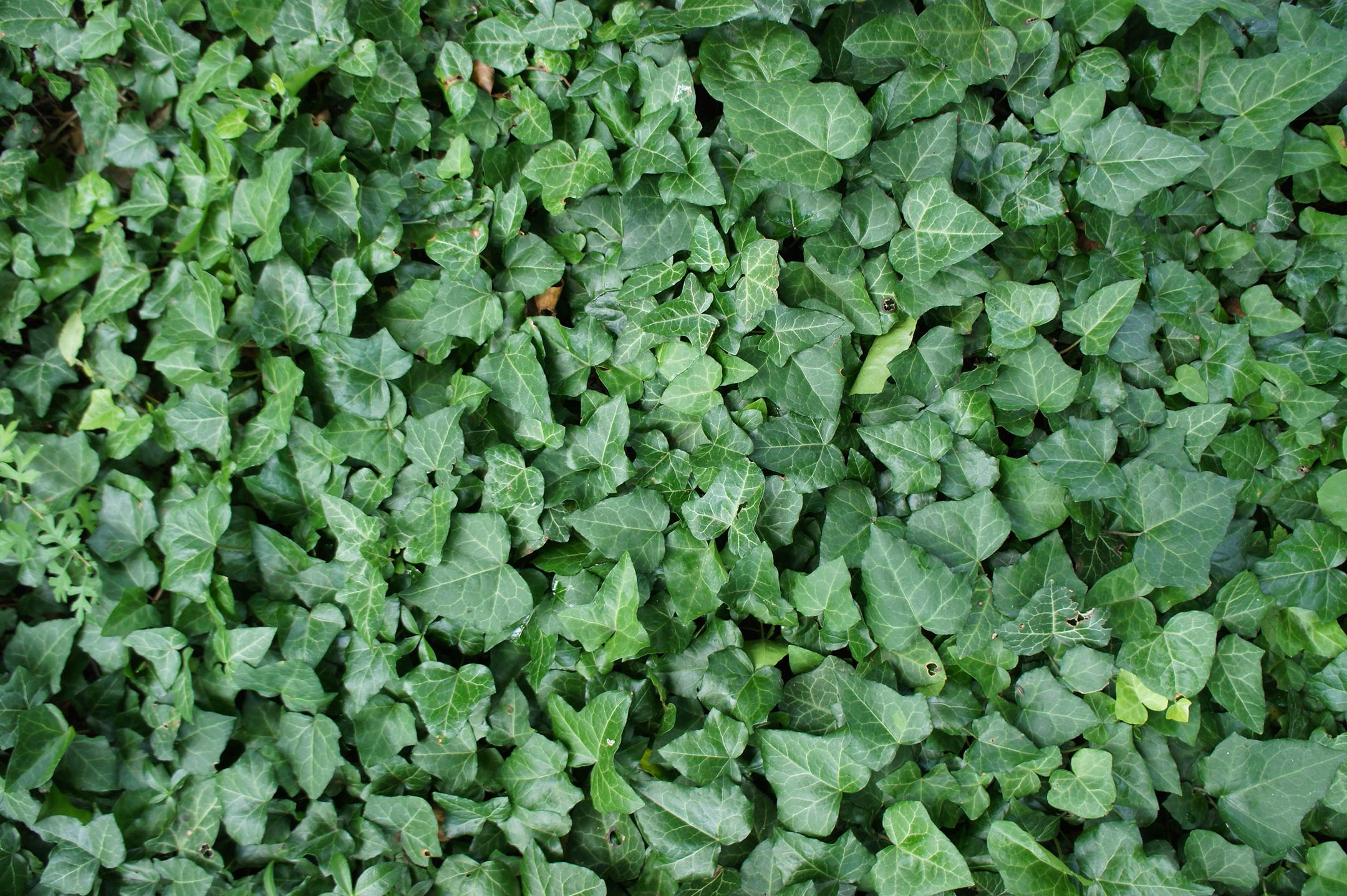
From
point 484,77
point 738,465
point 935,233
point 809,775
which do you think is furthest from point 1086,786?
point 484,77

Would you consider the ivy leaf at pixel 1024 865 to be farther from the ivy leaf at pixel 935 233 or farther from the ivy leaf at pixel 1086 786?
the ivy leaf at pixel 935 233

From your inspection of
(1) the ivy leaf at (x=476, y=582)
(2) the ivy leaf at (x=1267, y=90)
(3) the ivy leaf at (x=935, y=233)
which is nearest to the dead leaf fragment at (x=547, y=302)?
(1) the ivy leaf at (x=476, y=582)

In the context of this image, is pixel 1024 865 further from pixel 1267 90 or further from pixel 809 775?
pixel 1267 90

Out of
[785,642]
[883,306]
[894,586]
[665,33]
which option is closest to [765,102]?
[665,33]

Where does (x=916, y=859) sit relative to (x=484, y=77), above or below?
below

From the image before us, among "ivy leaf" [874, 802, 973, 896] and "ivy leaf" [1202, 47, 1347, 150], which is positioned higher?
"ivy leaf" [1202, 47, 1347, 150]

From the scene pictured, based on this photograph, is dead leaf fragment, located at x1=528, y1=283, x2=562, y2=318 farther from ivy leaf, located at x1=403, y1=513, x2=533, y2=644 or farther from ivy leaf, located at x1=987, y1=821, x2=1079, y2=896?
ivy leaf, located at x1=987, y1=821, x2=1079, y2=896

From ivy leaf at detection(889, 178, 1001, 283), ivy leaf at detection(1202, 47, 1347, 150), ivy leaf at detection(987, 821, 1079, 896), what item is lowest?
ivy leaf at detection(987, 821, 1079, 896)

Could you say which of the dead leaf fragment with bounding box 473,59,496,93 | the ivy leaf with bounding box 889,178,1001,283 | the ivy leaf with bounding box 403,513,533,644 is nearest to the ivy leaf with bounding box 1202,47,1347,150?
the ivy leaf with bounding box 889,178,1001,283

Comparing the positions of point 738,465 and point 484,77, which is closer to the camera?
point 738,465
